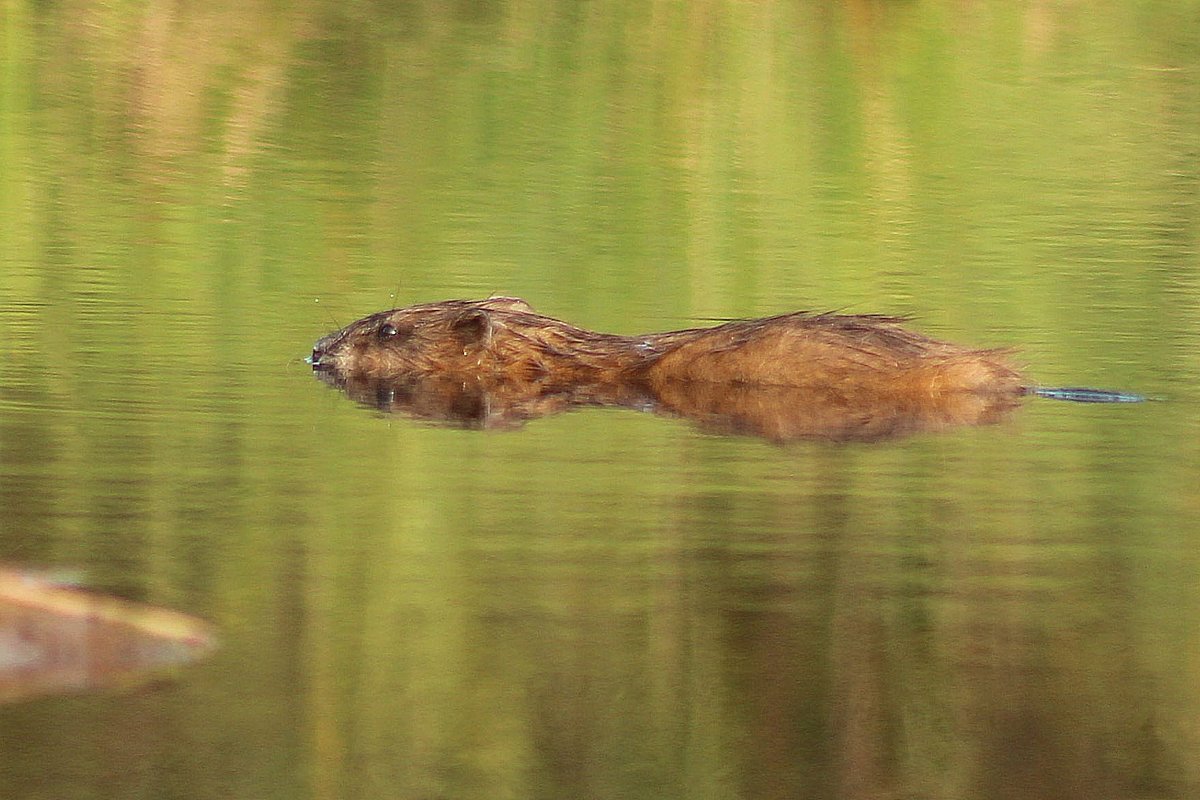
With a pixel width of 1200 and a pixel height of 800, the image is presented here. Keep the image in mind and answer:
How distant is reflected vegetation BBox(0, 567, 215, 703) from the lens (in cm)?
548

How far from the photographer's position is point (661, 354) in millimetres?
11727

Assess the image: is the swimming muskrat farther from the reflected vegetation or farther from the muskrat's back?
the reflected vegetation

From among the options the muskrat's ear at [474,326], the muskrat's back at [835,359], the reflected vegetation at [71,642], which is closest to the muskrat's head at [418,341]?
the muskrat's ear at [474,326]

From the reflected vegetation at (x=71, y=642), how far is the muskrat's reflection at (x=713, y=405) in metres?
4.27

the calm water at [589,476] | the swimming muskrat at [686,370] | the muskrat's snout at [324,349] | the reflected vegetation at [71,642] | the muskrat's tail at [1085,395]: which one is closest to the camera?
the reflected vegetation at [71,642]

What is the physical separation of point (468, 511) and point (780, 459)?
1.59 meters

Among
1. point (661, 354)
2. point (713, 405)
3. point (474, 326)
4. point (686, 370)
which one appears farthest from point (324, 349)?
point (713, 405)

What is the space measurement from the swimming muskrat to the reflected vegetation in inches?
178

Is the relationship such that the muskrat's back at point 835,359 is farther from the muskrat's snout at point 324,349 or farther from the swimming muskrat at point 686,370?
the muskrat's snout at point 324,349

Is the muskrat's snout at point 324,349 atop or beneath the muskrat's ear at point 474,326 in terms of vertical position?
beneath

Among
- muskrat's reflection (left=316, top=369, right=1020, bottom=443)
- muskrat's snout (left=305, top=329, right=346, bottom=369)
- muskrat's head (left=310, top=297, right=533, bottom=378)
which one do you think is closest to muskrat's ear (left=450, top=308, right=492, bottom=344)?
muskrat's head (left=310, top=297, right=533, bottom=378)

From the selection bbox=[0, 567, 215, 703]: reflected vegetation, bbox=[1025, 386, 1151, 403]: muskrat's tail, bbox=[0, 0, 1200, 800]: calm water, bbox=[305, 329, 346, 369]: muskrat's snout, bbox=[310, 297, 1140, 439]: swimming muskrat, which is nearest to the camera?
bbox=[0, 567, 215, 703]: reflected vegetation

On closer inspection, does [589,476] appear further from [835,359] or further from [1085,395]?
[1085,395]

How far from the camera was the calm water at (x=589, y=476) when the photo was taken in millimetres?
6000
